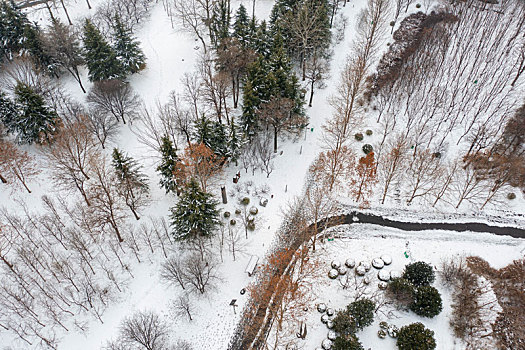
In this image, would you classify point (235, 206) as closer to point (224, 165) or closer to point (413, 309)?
point (224, 165)

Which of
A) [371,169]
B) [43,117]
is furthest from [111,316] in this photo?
[371,169]

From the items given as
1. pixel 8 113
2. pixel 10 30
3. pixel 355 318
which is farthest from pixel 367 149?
pixel 10 30

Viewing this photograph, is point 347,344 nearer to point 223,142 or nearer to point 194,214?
point 194,214

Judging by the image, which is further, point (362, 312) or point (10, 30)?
point (10, 30)

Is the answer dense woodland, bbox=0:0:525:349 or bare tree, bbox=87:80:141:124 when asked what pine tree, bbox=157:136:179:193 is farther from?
bare tree, bbox=87:80:141:124

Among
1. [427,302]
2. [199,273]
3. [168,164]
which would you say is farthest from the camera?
[168,164]

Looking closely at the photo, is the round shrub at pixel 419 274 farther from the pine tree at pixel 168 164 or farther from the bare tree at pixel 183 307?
the pine tree at pixel 168 164

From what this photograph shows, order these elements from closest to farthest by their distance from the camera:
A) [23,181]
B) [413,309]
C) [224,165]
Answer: [413,309] < [23,181] < [224,165]
